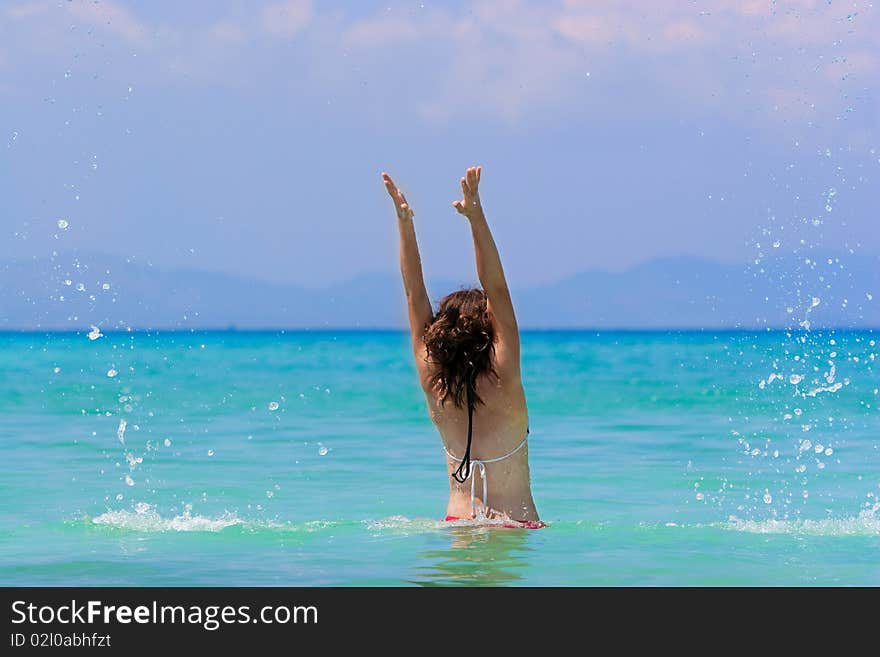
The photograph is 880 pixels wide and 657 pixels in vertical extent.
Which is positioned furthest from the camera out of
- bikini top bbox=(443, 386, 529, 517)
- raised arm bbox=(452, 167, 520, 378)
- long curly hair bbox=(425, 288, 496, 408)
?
bikini top bbox=(443, 386, 529, 517)

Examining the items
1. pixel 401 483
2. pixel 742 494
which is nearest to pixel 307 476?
pixel 401 483

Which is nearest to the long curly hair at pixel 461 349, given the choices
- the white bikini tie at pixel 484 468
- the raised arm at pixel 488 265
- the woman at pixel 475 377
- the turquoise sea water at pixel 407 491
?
the woman at pixel 475 377

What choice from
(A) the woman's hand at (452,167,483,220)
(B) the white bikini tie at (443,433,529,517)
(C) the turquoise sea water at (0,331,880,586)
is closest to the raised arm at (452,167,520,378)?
(A) the woman's hand at (452,167,483,220)

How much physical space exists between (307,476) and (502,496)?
5784 millimetres

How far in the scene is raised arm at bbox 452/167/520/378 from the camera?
668 cm

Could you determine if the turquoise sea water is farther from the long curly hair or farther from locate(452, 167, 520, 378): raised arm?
Answer: locate(452, 167, 520, 378): raised arm

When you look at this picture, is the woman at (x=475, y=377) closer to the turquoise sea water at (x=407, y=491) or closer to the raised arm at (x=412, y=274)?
the raised arm at (x=412, y=274)

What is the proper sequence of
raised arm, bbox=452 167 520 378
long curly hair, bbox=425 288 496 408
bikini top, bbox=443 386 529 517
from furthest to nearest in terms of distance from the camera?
1. bikini top, bbox=443 386 529 517
2. long curly hair, bbox=425 288 496 408
3. raised arm, bbox=452 167 520 378

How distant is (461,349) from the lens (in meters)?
6.88

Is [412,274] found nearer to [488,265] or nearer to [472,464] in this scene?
[488,265]

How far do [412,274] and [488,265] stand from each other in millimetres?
528

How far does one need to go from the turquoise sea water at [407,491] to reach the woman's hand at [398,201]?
1669mm

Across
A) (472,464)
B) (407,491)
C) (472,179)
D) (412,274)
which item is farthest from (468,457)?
(407,491)
